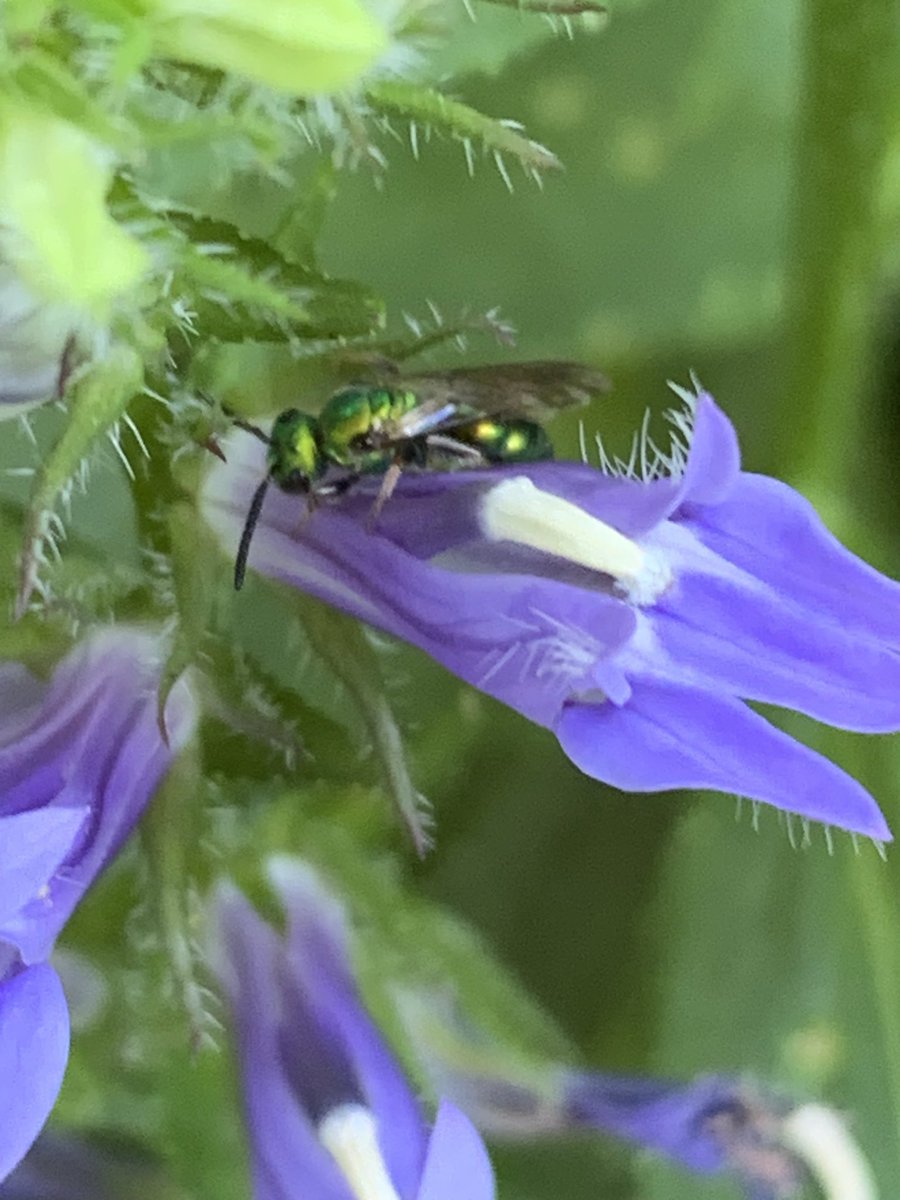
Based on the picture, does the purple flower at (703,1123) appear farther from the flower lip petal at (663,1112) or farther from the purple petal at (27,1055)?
the purple petal at (27,1055)

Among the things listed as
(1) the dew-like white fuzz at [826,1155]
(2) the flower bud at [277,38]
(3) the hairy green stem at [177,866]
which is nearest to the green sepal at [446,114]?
(2) the flower bud at [277,38]

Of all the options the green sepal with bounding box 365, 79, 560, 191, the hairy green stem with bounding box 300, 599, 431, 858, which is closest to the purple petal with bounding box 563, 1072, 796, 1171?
the hairy green stem with bounding box 300, 599, 431, 858

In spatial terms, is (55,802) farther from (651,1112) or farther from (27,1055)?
(651,1112)

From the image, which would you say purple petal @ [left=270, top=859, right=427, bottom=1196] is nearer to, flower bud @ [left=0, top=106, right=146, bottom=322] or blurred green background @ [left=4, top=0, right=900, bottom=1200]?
blurred green background @ [left=4, top=0, right=900, bottom=1200]

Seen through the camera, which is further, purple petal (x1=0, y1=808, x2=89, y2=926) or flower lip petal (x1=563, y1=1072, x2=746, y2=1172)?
flower lip petal (x1=563, y1=1072, x2=746, y2=1172)

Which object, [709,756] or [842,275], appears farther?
[842,275]

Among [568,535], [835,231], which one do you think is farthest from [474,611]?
[835,231]
